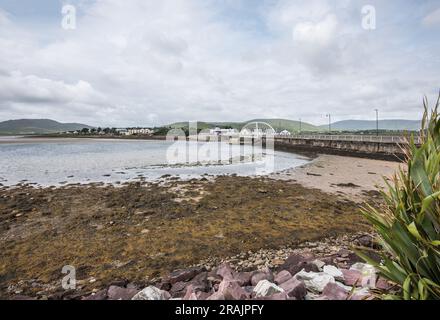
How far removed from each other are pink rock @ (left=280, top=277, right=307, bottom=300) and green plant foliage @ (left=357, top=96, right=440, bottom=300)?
117 centimetres

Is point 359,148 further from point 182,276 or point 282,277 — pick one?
point 182,276

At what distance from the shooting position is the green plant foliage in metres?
2.15

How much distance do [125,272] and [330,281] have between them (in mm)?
4253

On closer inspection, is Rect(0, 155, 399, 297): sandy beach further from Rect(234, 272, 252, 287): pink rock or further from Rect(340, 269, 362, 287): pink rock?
Rect(340, 269, 362, 287): pink rock

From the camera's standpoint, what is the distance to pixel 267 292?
318 centimetres

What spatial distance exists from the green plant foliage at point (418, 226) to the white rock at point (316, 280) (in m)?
1.15

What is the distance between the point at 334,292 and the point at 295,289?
1.63 ft

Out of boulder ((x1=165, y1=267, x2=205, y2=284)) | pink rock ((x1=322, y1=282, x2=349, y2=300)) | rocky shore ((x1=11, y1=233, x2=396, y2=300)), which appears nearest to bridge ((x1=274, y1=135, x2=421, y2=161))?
rocky shore ((x1=11, y1=233, x2=396, y2=300))

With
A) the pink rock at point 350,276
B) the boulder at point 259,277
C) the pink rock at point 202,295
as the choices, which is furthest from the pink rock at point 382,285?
the pink rock at point 202,295

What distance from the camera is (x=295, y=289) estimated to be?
10.6ft

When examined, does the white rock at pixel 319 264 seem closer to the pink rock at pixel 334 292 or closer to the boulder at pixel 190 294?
the pink rock at pixel 334 292
